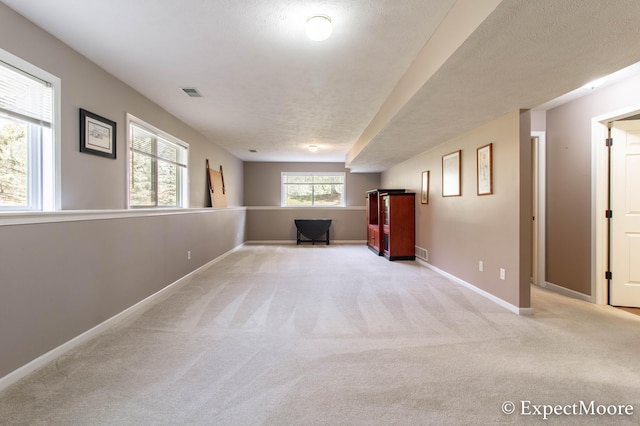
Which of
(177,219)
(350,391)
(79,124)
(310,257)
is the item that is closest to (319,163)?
(310,257)

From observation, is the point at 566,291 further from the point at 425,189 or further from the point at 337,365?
the point at 337,365

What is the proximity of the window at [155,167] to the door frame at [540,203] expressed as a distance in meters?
4.76

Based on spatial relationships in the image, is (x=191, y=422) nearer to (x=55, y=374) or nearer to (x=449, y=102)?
(x=55, y=374)

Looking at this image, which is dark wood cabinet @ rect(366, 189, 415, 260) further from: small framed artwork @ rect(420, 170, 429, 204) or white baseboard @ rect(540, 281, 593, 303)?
white baseboard @ rect(540, 281, 593, 303)

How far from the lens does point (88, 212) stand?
7.70 ft

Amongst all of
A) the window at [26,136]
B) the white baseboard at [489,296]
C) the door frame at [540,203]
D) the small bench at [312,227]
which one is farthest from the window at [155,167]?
the door frame at [540,203]

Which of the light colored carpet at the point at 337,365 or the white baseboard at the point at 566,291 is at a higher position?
the white baseboard at the point at 566,291

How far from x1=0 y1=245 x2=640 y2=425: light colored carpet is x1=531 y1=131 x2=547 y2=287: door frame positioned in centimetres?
68

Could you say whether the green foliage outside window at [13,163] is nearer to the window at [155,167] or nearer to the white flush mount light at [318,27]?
the window at [155,167]

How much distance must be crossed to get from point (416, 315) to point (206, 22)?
2.89m

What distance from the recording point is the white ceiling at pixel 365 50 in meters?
1.64

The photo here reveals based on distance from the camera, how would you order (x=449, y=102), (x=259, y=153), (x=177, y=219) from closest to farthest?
1. (x=449, y=102)
2. (x=177, y=219)
3. (x=259, y=153)

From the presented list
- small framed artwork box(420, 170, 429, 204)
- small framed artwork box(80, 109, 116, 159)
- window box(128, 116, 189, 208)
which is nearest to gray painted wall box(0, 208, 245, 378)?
window box(128, 116, 189, 208)

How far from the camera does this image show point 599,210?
126 inches
